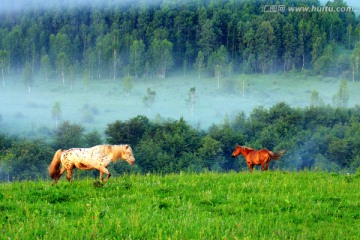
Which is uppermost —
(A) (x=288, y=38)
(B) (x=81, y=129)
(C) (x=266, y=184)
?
(A) (x=288, y=38)

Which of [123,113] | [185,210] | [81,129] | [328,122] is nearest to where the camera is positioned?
[185,210]

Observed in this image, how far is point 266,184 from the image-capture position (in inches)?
650

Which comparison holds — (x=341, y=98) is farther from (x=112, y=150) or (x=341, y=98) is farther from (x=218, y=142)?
(x=112, y=150)

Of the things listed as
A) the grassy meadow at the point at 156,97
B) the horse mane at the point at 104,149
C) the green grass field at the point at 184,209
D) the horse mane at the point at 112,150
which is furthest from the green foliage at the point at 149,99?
the green grass field at the point at 184,209

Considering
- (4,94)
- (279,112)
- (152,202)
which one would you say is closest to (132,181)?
(152,202)

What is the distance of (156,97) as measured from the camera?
151 meters

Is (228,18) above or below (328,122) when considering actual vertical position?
above

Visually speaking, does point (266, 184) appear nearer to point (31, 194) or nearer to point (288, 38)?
point (31, 194)

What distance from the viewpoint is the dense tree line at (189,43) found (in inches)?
6526

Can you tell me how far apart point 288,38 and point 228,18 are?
2427 centimetres

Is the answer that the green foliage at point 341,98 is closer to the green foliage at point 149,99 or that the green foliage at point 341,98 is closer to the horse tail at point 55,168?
the green foliage at point 149,99

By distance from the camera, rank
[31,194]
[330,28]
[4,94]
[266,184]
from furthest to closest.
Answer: [330,28] → [4,94] → [266,184] → [31,194]

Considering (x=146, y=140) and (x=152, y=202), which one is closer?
(x=152, y=202)

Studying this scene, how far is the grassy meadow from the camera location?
13900 cm
